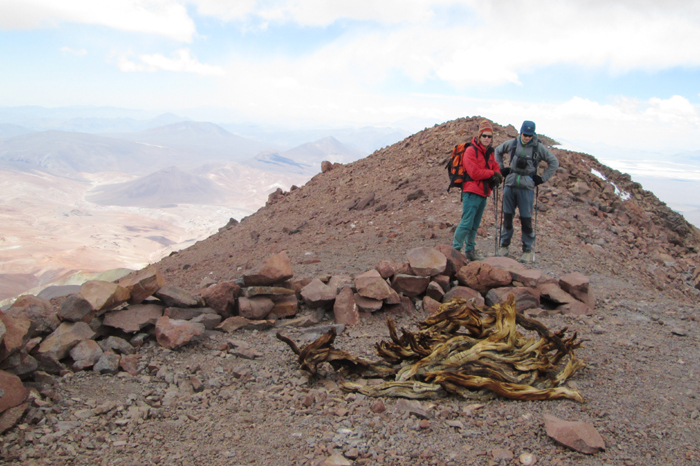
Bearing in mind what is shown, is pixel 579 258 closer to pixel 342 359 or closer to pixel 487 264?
pixel 487 264

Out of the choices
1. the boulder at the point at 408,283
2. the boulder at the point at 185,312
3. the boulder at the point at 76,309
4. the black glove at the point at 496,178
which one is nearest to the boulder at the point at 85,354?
the boulder at the point at 76,309

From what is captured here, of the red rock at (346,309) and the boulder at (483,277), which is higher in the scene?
the boulder at (483,277)

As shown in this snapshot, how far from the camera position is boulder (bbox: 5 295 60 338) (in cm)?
453

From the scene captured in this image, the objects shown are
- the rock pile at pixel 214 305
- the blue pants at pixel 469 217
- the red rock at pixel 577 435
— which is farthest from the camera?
the blue pants at pixel 469 217

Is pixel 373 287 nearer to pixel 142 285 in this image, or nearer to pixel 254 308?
pixel 254 308

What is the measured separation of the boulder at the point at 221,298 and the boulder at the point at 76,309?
1377mm

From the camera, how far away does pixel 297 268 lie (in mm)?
8055

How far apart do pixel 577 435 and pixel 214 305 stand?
14.4 ft

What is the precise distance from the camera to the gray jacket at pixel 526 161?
7723 millimetres

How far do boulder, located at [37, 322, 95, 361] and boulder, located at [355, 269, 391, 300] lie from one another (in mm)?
3286

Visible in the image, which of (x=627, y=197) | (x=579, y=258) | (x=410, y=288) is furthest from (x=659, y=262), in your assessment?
(x=410, y=288)

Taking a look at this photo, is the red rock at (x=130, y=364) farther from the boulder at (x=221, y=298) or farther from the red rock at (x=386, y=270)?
the red rock at (x=386, y=270)

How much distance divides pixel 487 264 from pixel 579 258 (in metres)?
3.73

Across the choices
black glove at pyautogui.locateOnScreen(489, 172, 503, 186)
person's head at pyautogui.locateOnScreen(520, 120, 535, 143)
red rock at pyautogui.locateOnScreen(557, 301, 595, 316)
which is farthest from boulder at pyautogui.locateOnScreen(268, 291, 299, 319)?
person's head at pyautogui.locateOnScreen(520, 120, 535, 143)
